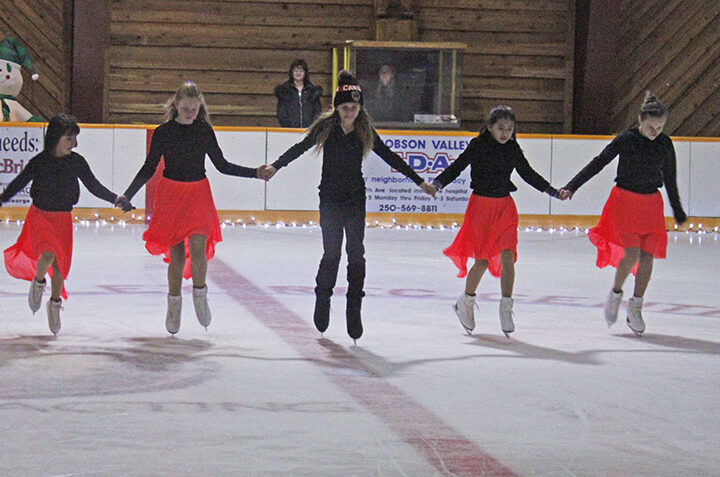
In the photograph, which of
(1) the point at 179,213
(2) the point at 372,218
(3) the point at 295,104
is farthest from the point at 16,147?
(1) the point at 179,213

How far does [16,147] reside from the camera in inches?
481

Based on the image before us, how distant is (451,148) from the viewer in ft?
42.2

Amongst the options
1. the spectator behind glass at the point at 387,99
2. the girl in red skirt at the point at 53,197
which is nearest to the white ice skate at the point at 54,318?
the girl in red skirt at the point at 53,197

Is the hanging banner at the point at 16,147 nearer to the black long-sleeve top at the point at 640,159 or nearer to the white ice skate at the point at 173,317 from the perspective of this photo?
the white ice skate at the point at 173,317

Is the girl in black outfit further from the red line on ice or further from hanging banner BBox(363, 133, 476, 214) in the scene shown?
hanging banner BBox(363, 133, 476, 214)

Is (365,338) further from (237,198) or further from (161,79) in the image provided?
(161,79)

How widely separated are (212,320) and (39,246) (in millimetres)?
928

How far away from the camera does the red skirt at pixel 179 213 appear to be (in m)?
5.18

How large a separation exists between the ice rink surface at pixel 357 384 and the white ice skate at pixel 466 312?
7cm

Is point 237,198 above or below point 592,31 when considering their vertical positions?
below

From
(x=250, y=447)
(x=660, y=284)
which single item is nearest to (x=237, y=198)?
(x=660, y=284)

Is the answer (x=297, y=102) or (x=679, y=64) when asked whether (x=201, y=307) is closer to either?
(x=297, y=102)

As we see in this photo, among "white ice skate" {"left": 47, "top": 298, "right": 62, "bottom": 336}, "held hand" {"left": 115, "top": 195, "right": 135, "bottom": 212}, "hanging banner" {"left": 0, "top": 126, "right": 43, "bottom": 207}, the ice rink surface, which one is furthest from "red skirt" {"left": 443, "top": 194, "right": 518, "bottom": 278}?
"hanging banner" {"left": 0, "top": 126, "right": 43, "bottom": 207}

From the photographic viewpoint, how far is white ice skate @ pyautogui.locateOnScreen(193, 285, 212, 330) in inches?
205
